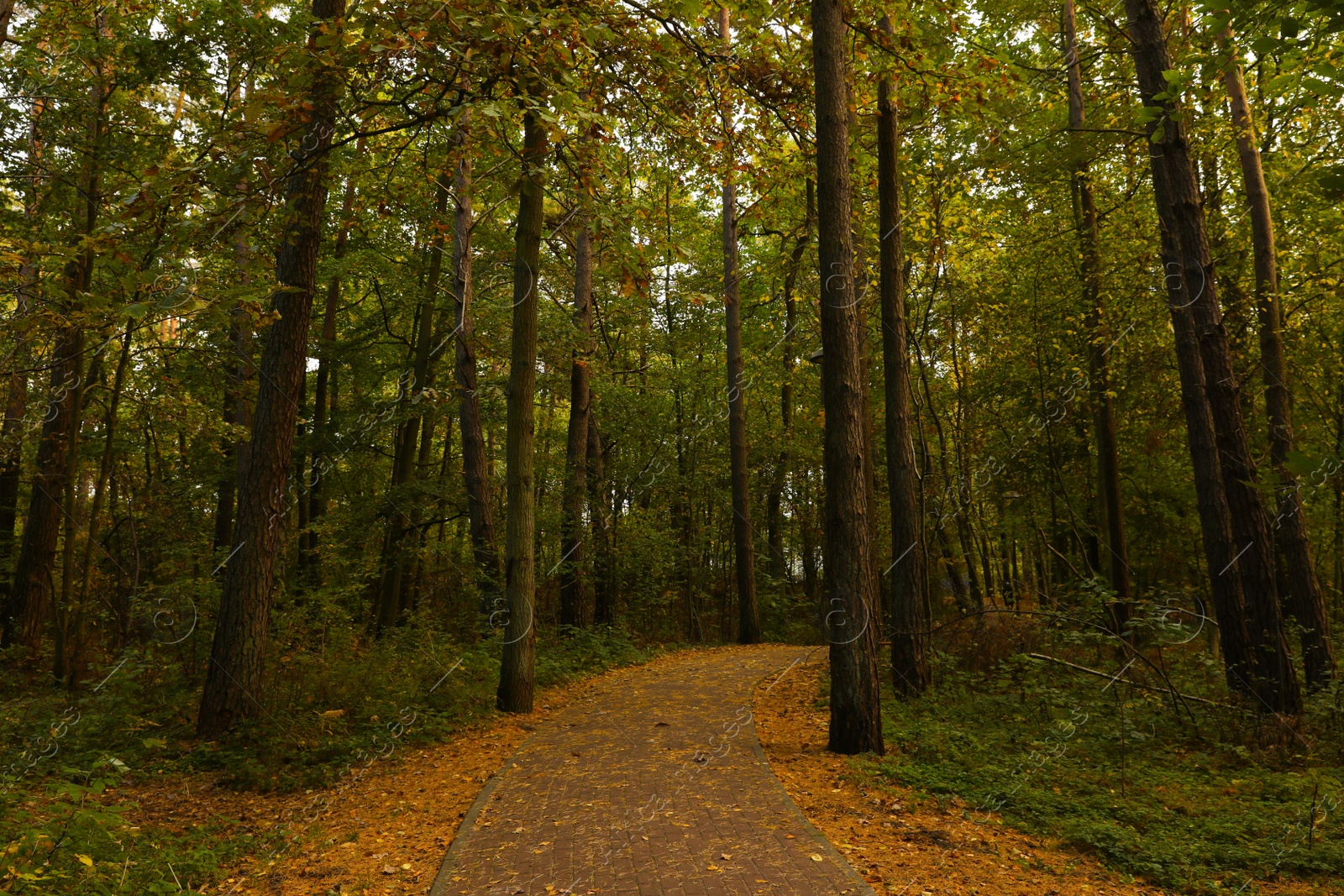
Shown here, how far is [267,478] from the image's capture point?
7961 millimetres

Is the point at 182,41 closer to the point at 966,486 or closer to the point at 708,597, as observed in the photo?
the point at 966,486

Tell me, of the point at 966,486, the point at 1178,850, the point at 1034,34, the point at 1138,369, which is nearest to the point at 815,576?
the point at 966,486

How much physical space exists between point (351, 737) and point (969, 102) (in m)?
9.30

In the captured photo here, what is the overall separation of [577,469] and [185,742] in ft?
27.9

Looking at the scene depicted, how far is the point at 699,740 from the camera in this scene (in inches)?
307

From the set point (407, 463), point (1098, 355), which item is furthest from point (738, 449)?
point (1098, 355)

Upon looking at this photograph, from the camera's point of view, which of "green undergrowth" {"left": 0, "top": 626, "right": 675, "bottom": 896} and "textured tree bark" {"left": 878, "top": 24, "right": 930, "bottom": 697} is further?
"textured tree bark" {"left": 878, "top": 24, "right": 930, "bottom": 697}

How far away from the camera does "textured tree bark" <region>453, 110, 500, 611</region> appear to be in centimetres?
1262

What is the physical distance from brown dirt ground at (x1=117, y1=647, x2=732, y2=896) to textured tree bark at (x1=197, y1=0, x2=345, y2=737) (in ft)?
3.34

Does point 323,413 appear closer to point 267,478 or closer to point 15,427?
point 15,427

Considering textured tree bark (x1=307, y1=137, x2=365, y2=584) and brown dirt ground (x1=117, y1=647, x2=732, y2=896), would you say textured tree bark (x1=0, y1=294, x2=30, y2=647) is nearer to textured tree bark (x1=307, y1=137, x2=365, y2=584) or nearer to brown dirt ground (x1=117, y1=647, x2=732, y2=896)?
textured tree bark (x1=307, y1=137, x2=365, y2=584)

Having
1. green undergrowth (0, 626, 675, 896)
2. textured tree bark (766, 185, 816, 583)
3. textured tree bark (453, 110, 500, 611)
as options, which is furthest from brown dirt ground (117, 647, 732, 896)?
textured tree bark (766, 185, 816, 583)

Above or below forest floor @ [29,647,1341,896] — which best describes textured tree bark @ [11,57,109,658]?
above

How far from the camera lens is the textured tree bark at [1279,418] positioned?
8891 millimetres
